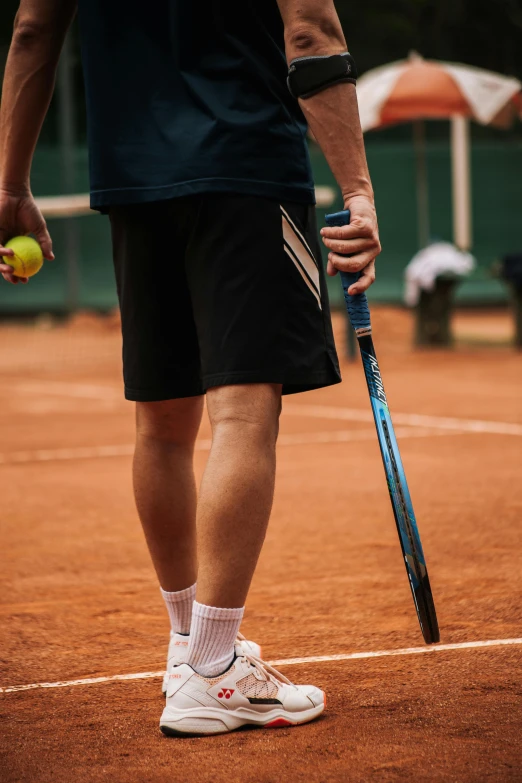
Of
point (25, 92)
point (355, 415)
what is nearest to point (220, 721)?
point (25, 92)

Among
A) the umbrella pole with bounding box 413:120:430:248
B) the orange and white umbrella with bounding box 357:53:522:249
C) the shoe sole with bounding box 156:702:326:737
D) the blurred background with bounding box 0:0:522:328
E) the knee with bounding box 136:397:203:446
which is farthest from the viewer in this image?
the blurred background with bounding box 0:0:522:328

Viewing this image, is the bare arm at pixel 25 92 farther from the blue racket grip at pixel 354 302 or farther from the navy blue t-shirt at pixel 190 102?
the blue racket grip at pixel 354 302

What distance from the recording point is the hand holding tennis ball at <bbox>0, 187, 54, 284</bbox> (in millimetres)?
3016

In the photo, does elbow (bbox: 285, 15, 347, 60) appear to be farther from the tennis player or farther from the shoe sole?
the shoe sole

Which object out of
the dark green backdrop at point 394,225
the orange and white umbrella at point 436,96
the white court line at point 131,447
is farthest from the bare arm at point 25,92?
the dark green backdrop at point 394,225

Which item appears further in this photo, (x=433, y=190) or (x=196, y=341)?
(x=433, y=190)

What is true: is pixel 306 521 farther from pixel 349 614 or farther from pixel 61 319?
pixel 61 319

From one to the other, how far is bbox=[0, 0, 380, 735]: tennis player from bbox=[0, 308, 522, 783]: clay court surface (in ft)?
0.57

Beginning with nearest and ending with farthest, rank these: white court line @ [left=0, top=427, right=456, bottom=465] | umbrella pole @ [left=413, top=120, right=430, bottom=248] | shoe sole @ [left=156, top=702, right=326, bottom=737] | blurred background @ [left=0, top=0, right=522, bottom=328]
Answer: shoe sole @ [left=156, top=702, right=326, bottom=737]
white court line @ [left=0, top=427, right=456, bottom=465]
umbrella pole @ [left=413, top=120, right=430, bottom=248]
blurred background @ [left=0, top=0, right=522, bottom=328]

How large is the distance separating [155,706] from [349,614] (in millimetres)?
879

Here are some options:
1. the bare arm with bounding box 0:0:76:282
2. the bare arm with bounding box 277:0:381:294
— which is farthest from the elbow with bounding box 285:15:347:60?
the bare arm with bounding box 0:0:76:282

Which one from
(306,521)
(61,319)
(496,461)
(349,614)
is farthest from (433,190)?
(349,614)

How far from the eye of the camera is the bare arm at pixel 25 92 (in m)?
2.82

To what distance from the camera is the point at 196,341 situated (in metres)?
2.80
